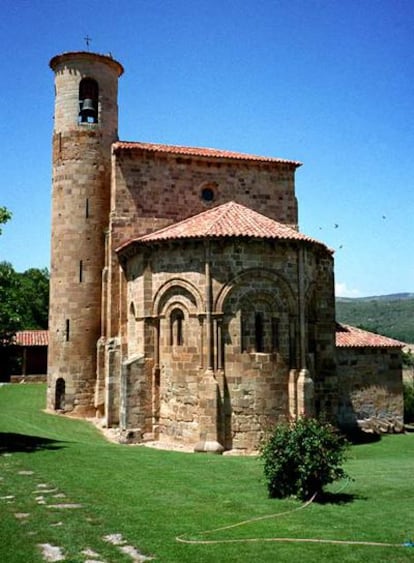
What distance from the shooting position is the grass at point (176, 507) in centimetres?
779

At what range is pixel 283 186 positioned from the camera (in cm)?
2527

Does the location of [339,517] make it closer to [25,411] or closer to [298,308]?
[298,308]

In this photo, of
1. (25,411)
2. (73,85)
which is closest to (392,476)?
(25,411)

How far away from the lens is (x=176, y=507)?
10.1 m

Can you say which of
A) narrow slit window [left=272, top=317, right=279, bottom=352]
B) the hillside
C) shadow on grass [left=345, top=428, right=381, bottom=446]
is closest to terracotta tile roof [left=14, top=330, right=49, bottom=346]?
shadow on grass [left=345, top=428, right=381, bottom=446]

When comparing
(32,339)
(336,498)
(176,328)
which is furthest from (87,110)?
(336,498)

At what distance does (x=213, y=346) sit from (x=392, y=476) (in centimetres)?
662

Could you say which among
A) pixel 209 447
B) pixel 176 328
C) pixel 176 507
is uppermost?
pixel 176 328

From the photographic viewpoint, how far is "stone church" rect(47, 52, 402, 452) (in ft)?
58.5

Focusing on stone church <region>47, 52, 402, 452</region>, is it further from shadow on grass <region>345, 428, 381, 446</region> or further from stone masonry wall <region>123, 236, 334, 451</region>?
shadow on grass <region>345, 428, 381, 446</region>

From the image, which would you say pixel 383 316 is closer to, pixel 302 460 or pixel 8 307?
pixel 8 307

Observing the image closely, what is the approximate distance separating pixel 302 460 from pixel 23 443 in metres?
9.25

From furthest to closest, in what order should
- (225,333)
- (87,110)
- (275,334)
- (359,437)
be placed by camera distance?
(87,110) → (359,437) → (275,334) → (225,333)

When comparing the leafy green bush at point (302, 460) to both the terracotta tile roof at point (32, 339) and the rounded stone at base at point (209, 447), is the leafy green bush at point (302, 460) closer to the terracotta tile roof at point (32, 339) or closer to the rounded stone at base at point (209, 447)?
the rounded stone at base at point (209, 447)
